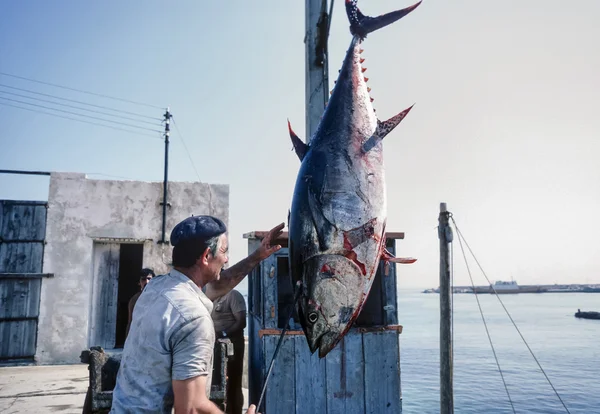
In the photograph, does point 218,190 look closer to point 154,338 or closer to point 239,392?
point 239,392

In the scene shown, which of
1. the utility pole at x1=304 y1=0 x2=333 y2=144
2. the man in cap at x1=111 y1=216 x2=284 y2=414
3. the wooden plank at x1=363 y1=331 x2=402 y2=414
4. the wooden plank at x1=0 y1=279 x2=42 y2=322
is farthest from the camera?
the wooden plank at x1=0 y1=279 x2=42 y2=322

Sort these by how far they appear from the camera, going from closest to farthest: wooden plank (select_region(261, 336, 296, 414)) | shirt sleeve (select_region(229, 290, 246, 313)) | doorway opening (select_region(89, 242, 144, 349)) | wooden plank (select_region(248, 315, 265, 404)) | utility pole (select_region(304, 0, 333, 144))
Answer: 1. utility pole (select_region(304, 0, 333, 144))
2. wooden plank (select_region(261, 336, 296, 414))
3. wooden plank (select_region(248, 315, 265, 404))
4. shirt sleeve (select_region(229, 290, 246, 313))
5. doorway opening (select_region(89, 242, 144, 349))

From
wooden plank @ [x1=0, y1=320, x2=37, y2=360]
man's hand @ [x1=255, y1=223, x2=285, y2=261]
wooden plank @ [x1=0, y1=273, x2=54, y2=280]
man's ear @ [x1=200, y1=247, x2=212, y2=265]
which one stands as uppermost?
man's hand @ [x1=255, y1=223, x2=285, y2=261]

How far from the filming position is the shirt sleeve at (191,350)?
1.82m

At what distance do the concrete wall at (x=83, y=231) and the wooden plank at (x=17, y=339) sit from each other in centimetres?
35

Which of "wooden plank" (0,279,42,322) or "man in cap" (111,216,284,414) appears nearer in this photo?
"man in cap" (111,216,284,414)

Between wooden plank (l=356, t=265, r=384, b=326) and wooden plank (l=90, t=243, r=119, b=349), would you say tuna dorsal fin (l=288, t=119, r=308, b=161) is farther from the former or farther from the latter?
wooden plank (l=90, t=243, r=119, b=349)

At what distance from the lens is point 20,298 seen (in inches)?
384

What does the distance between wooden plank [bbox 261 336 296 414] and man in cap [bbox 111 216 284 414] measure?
3165mm

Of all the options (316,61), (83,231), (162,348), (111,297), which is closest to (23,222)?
(83,231)

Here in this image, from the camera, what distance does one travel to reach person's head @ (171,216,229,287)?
2166mm

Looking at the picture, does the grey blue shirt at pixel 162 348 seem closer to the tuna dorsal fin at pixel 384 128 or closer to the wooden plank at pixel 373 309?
the tuna dorsal fin at pixel 384 128

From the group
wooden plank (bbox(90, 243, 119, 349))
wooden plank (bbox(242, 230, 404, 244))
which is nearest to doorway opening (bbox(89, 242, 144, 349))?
wooden plank (bbox(90, 243, 119, 349))

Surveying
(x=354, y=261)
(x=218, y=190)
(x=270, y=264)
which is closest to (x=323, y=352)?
(x=354, y=261)
